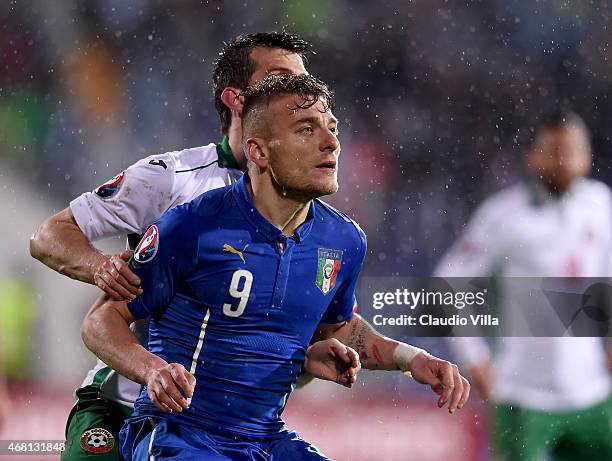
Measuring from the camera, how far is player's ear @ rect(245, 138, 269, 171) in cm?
249

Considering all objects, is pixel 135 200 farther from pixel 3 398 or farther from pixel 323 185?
pixel 3 398

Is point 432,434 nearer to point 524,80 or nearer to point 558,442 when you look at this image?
point 558,442

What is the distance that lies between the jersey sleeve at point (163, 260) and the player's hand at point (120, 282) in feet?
0.07

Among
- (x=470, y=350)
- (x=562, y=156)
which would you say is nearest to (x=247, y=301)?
(x=470, y=350)

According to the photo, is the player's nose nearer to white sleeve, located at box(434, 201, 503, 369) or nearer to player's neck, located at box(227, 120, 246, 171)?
player's neck, located at box(227, 120, 246, 171)

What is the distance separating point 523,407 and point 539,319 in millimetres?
391

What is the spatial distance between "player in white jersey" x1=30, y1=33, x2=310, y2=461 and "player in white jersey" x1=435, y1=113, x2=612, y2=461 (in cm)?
168

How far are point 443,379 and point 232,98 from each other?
1.20 metres

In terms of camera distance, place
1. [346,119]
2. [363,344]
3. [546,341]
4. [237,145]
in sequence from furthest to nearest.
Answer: [346,119] → [546,341] → [237,145] → [363,344]

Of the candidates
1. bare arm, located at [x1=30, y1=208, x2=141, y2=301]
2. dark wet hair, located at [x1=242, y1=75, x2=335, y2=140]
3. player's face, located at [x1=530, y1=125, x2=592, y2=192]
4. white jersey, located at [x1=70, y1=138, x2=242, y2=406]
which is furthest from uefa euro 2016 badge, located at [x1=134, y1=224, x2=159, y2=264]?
player's face, located at [x1=530, y1=125, x2=592, y2=192]

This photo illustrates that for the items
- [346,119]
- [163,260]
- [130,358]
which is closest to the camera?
[130,358]

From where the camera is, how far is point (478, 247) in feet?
14.6

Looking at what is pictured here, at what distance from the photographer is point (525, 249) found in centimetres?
441

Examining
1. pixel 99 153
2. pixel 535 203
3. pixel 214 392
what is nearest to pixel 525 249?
pixel 535 203
